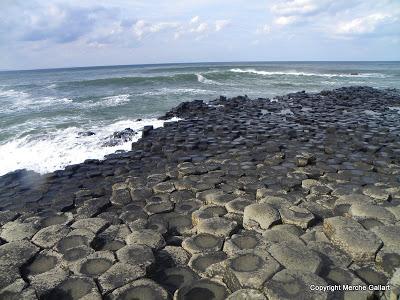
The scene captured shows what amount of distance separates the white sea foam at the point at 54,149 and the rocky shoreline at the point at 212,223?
3.34ft

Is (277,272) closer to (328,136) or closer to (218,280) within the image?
(218,280)

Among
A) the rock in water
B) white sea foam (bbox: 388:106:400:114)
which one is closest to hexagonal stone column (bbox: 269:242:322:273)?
the rock in water

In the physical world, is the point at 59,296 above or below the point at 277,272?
below

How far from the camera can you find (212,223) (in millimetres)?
5438

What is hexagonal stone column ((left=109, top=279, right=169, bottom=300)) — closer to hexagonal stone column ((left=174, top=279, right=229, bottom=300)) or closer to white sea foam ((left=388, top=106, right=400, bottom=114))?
hexagonal stone column ((left=174, top=279, right=229, bottom=300))

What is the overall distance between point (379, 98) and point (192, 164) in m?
17.1

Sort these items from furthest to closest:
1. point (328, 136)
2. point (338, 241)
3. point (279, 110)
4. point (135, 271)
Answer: point (279, 110), point (328, 136), point (338, 241), point (135, 271)

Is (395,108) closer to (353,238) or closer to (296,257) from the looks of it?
(353,238)

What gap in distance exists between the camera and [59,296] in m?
3.99

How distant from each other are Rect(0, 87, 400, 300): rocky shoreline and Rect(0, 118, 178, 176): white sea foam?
1018mm

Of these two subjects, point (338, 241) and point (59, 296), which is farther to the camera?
point (338, 241)

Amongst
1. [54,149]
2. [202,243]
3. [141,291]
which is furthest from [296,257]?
[54,149]

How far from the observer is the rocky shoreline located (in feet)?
13.3

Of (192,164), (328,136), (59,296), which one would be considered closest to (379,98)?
(328,136)
